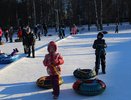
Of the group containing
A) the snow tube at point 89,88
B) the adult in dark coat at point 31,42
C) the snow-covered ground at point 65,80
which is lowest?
the snow-covered ground at point 65,80

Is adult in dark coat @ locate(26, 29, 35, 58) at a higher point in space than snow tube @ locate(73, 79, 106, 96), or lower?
higher

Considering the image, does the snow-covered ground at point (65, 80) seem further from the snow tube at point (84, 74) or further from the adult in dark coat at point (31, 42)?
the adult in dark coat at point (31, 42)

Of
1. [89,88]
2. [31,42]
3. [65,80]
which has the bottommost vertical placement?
[65,80]

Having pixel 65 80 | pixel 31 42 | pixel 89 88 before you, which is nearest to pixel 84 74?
pixel 65 80

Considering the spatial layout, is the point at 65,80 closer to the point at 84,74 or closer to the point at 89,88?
the point at 84,74

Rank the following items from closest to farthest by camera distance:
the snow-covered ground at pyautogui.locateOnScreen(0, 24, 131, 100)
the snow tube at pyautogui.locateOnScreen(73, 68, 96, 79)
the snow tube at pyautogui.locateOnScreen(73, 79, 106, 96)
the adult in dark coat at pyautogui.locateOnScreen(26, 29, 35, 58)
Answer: the snow tube at pyautogui.locateOnScreen(73, 79, 106, 96)
the snow-covered ground at pyautogui.locateOnScreen(0, 24, 131, 100)
the snow tube at pyautogui.locateOnScreen(73, 68, 96, 79)
the adult in dark coat at pyautogui.locateOnScreen(26, 29, 35, 58)

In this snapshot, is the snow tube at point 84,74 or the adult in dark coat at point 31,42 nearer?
the snow tube at point 84,74

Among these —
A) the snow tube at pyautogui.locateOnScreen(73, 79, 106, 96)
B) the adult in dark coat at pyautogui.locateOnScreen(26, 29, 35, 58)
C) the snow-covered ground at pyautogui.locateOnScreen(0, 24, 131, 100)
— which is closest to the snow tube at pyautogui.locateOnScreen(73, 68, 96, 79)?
the snow-covered ground at pyautogui.locateOnScreen(0, 24, 131, 100)

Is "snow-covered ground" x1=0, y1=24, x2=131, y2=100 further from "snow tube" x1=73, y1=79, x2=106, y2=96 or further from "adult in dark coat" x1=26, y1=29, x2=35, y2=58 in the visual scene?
"adult in dark coat" x1=26, y1=29, x2=35, y2=58

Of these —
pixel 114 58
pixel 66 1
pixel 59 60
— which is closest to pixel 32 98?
pixel 59 60

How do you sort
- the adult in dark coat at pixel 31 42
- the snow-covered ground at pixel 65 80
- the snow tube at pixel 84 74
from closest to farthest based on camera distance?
1. the snow-covered ground at pixel 65 80
2. the snow tube at pixel 84 74
3. the adult in dark coat at pixel 31 42

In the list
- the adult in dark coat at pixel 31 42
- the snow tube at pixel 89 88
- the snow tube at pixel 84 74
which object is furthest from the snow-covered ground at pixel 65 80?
the adult in dark coat at pixel 31 42

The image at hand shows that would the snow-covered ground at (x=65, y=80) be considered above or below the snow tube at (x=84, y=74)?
below

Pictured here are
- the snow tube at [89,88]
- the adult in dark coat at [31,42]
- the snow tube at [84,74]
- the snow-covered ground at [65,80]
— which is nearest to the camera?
the snow tube at [89,88]
